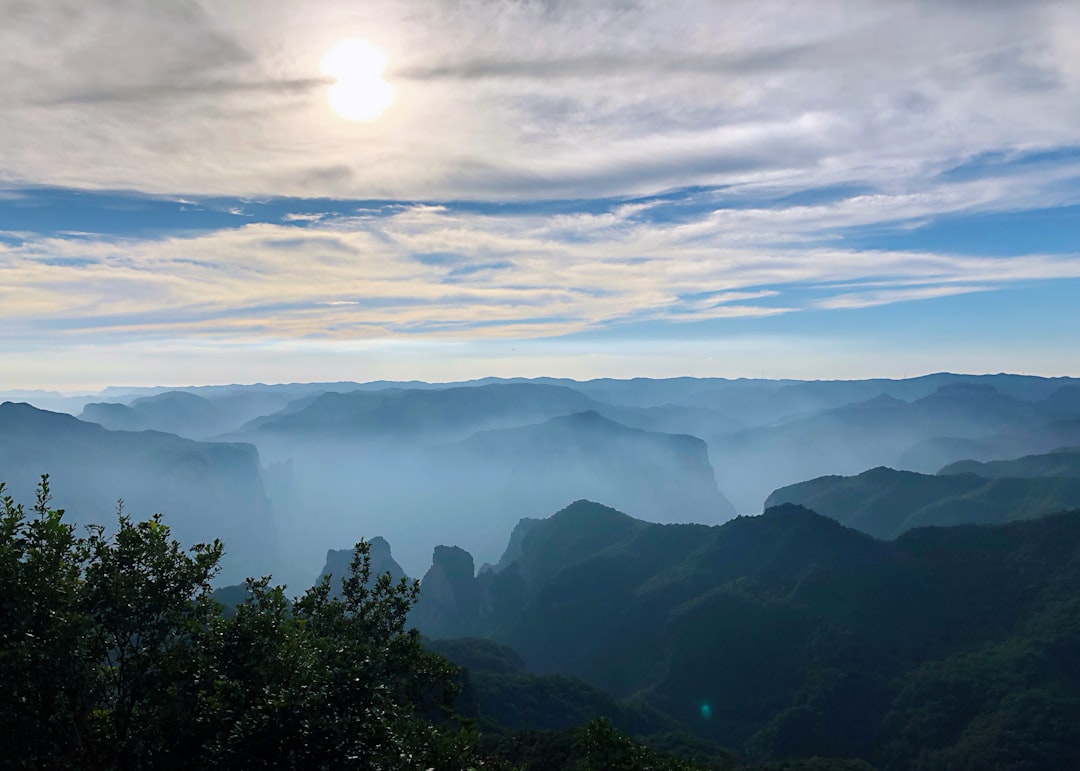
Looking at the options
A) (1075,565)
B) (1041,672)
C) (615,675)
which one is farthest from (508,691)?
(1075,565)

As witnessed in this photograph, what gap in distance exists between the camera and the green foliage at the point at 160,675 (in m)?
17.2

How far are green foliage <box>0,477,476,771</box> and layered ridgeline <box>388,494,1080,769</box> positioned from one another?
4015 inches

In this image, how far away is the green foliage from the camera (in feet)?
56.5

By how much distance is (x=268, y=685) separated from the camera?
60.1 feet

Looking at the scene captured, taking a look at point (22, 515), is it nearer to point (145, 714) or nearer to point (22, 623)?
point (22, 623)

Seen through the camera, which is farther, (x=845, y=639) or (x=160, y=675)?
(x=845, y=639)

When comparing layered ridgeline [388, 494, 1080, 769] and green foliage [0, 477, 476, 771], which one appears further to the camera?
layered ridgeline [388, 494, 1080, 769]

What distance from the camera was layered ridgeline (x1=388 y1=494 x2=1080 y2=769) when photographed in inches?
3866

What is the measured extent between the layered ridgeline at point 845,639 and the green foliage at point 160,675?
102 metres

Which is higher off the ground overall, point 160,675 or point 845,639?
point 160,675

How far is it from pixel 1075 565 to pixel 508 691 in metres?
125

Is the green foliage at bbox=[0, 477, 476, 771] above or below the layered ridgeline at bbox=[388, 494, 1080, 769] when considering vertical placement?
above

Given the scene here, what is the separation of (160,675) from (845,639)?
142 m

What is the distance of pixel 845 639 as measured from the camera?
13000cm
